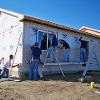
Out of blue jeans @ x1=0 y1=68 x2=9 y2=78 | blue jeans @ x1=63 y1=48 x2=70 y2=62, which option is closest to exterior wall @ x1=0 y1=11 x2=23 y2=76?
blue jeans @ x1=0 y1=68 x2=9 y2=78

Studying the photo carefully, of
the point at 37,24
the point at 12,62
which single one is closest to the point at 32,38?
the point at 37,24

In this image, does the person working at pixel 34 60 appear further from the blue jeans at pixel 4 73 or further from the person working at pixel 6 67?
the blue jeans at pixel 4 73

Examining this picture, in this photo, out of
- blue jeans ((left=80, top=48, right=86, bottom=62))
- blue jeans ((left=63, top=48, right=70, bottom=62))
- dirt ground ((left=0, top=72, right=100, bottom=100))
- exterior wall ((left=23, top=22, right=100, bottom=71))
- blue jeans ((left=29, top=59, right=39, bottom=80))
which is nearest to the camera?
dirt ground ((left=0, top=72, right=100, bottom=100))

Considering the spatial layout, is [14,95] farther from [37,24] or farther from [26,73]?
[37,24]

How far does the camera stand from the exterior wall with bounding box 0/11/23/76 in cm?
1396

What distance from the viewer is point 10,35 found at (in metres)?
14.9

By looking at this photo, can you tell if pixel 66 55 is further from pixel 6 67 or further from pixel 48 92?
pixel 48 92

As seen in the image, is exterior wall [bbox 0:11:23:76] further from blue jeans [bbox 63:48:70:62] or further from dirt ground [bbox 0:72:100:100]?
dirt ground [bbox 0:72:100:100]

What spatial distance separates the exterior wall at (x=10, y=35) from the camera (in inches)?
550

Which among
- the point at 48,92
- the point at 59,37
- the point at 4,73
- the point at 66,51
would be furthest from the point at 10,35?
the point at 48,92

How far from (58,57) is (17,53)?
8.56ft

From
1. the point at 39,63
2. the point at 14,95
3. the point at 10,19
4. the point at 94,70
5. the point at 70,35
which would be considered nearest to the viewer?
the point at 14,95

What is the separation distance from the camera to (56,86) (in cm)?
1085

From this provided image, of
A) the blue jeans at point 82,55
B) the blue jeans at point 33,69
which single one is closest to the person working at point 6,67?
the blue jeans at point 33,69
